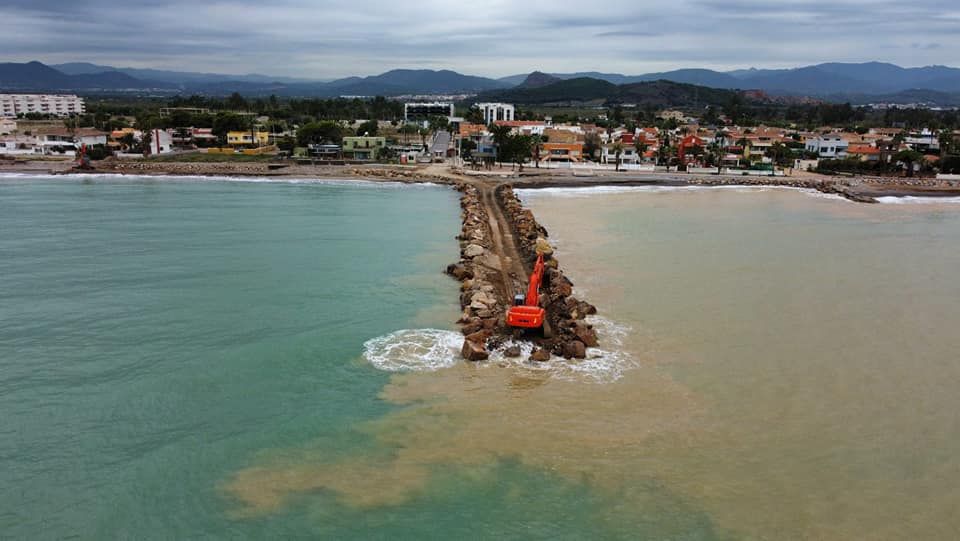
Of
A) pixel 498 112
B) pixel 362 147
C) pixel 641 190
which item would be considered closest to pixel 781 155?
pixel 641 190

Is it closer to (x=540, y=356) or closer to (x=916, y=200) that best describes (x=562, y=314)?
(x=540, y=356)

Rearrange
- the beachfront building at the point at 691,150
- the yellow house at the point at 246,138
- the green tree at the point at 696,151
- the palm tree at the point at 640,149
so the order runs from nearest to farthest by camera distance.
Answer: the beachfront building at the point at 691,150, the green tree at the point at 696,151, the palm tree at the point at 640,149, the yellow house at the point at 246,138

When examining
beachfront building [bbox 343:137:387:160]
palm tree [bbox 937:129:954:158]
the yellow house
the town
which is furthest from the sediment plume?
palm tree [bbox 937:129:954:158]

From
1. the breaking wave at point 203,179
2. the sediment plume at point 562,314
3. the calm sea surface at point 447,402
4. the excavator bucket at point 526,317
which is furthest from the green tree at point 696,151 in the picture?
the excavator bucket at point 526,317

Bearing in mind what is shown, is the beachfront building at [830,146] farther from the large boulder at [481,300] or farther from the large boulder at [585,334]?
the large boulder at [585,334]

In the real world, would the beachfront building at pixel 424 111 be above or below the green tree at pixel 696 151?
above

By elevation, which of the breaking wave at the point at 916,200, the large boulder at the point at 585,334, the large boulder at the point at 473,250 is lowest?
the large boulder at the point at 585,334
